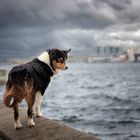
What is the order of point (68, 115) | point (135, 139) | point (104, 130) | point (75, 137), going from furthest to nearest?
point (68, 115), point (104, 130), point (135, 139), point (75, 137)

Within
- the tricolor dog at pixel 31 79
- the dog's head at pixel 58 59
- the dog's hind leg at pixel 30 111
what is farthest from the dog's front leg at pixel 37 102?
the dog's head at pixel 58 59

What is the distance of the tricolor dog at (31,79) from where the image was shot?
602cm

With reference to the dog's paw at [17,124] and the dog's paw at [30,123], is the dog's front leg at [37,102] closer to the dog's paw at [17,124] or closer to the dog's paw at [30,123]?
the dog's paw at [30,123]

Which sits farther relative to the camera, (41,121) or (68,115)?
(68,115)

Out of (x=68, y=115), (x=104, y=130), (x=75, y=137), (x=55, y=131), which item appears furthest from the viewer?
(x=68, y=115)

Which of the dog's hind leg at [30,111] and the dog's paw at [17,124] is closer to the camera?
the dog's hind leg at [30,111]

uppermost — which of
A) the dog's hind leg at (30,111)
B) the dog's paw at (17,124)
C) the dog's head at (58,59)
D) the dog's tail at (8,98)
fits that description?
the dog's head at (58,59)

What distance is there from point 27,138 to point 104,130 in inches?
582

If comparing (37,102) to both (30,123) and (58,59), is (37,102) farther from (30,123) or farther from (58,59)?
(58,59)

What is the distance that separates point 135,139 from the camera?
18062mm

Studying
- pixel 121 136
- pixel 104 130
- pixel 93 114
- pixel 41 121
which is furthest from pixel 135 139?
pixel 41 121

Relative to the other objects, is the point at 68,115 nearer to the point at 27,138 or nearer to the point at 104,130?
the point at 104,130

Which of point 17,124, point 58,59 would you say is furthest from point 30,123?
point 58,59

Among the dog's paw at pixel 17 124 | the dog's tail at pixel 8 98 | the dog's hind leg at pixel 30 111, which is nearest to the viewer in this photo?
the dog's tail at pixel 8 98
